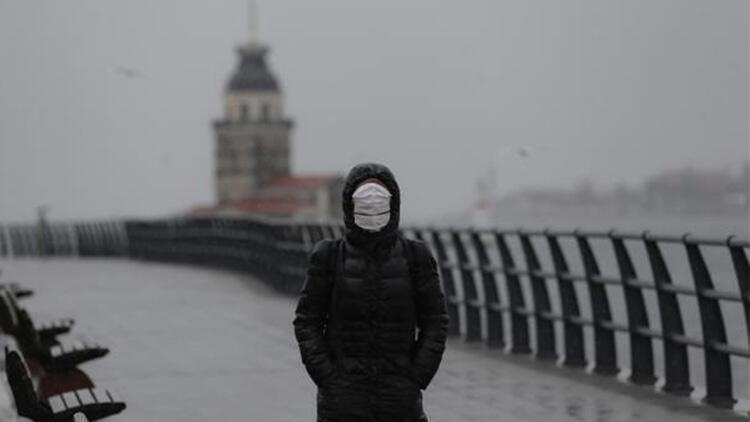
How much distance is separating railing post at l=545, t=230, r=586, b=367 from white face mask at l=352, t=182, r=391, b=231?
945 cm

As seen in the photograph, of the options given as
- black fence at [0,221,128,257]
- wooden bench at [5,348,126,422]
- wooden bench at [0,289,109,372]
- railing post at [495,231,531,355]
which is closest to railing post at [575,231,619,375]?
railing post at [495,231,531,355]

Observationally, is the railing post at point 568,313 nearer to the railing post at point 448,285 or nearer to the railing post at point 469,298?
the railing post at point 469,298

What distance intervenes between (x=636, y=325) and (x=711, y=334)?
5.40 feet

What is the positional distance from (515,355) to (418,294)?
10525 mm

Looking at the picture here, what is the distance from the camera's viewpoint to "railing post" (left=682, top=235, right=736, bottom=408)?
552 inches

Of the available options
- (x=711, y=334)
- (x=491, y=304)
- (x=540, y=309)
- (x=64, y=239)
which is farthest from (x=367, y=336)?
(x=64, y=239)

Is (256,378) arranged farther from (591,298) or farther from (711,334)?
(711,334)

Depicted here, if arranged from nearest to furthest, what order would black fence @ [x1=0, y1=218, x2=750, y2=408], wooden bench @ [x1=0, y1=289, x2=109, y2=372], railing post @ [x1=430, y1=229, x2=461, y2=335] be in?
wooden bench @ [x1=0, y1=289, x2=109, y2=372] < black fence @ [x1=0, y1=218, x2=750, y2=408] < railing post @ [x1=430, y1=229, x2=461, y2=335]

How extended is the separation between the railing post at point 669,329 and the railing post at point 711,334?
0.55 meters

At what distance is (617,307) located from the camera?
95125 millimetres

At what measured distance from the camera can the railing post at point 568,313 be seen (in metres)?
17.3

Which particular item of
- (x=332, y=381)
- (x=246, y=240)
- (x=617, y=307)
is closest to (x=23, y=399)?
(x=332, y=381)

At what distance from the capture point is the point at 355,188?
7969 mm

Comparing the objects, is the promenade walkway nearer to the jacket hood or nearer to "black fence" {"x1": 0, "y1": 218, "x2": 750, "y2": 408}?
"black fence" {"x1": 0, "y1": 218, "x2": 750, "y2": 408}
